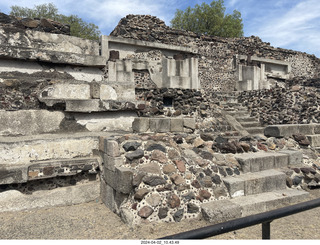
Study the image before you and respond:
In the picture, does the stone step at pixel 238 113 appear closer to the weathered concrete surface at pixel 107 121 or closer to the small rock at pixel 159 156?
the weathered concrete surface at pixel 107 121

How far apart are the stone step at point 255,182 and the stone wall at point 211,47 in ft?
30.3

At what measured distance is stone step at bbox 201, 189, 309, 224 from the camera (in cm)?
264


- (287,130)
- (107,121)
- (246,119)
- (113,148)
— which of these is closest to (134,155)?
(113,148)

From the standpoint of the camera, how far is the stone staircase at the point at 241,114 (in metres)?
8.09

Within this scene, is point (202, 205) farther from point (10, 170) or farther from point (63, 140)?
point (10, 170)

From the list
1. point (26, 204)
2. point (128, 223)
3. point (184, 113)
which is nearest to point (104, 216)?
point (128, 223)

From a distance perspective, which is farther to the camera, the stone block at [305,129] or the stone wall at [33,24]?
the stone block at [305,129]

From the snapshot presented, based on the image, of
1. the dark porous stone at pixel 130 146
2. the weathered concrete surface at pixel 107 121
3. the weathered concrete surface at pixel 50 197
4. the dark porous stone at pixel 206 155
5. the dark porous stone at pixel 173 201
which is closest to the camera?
the dark porous stone at pixel 173 201

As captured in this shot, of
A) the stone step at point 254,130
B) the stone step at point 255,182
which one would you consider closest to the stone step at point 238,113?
the stone step at point 254,130

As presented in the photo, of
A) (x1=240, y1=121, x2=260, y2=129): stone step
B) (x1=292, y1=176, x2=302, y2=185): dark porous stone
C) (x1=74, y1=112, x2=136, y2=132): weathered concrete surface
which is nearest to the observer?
(x1=292, y1=176, x2=302, y2=185): dark porous stone

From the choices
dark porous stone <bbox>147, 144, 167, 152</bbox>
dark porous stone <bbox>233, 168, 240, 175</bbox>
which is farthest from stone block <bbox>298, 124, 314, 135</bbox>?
dark porous stone <bbox>147, 144, 167, 152</bbox>

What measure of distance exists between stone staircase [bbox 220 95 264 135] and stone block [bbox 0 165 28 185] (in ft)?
21.9

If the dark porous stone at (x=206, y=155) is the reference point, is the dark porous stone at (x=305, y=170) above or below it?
below

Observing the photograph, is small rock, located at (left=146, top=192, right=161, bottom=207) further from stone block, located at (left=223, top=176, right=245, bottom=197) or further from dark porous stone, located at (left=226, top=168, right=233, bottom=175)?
dark porous stone, located at (left=226, top=168, right=233, bottom=175)
